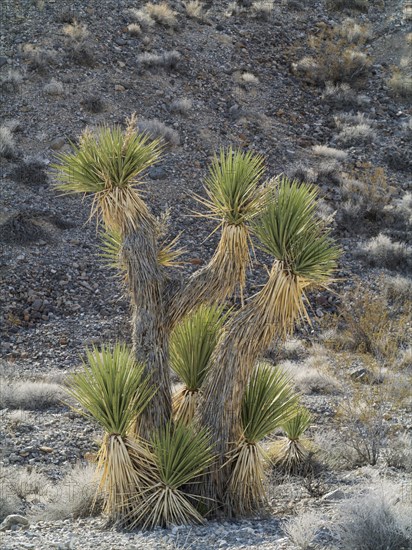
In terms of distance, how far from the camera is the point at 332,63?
24.3m

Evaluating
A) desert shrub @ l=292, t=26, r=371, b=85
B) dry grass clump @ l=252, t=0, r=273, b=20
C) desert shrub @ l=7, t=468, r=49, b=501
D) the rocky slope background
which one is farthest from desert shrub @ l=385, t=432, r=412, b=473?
dry grass clump @ l=252, t=0, r=273, b=20

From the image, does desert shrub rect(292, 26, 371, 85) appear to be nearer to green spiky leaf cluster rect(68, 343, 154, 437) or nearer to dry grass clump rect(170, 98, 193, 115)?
dry grass clump rect(170, 98, 193, 115)

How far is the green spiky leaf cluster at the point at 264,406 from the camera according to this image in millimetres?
7133

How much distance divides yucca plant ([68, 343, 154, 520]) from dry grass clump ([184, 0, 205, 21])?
19.6 metres

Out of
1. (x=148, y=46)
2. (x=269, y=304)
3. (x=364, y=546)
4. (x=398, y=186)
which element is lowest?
(x=364, y=546)

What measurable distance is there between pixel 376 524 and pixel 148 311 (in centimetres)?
260

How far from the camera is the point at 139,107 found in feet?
65.8

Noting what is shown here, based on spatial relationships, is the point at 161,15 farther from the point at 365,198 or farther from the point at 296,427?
the point at 296,427

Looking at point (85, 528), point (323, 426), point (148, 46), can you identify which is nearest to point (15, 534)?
point (85, 528)

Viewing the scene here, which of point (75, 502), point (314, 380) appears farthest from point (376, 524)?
point (314, 380)

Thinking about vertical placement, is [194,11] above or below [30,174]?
above

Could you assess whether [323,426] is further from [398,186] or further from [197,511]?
[398,186]

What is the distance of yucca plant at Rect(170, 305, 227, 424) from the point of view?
7.51 m

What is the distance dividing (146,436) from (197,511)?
2.55 feet
